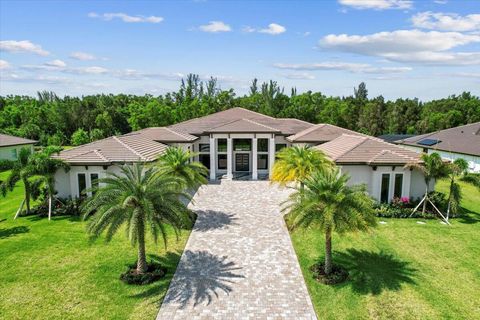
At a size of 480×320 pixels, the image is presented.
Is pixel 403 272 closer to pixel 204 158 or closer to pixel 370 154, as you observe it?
pixel 370 154

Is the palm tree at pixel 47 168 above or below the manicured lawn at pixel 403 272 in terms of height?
above

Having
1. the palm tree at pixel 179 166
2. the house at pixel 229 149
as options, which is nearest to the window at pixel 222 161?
the house at pixel 229 149

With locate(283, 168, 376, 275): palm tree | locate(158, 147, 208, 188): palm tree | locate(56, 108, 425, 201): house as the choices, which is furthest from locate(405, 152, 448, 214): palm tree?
locate(158, 147, 208, 188): palm tree

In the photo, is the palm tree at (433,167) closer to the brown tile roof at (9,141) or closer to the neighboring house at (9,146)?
the neighboring house at (9,146)

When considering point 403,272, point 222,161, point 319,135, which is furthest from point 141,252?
point 319,135

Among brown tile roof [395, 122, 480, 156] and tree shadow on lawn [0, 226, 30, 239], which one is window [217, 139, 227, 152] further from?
brown tile roof [395, 122, 480, 156]

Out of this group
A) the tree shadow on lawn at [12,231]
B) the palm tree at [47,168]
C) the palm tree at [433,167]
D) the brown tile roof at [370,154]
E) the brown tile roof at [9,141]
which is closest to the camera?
the tree shadow on lawn at [12,231]

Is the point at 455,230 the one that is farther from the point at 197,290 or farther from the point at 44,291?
the point at 44,291

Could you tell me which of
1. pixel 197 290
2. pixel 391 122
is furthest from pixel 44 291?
pixel 391 122
